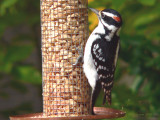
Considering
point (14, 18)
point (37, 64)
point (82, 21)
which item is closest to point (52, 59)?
point (82, 21)

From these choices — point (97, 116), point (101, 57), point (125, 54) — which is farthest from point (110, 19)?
point (125, 54)

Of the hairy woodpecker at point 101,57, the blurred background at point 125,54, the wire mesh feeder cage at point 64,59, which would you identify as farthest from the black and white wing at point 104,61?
the blurred background at point 125,54

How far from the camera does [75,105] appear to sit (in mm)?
5449

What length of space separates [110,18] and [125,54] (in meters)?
1.78

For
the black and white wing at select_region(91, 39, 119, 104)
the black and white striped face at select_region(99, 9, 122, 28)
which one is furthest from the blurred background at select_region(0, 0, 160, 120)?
the black and white wing at select_region(91, 39, 119, 104)

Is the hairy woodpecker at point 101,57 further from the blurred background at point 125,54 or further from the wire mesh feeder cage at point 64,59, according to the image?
the blurred background at point 125,54

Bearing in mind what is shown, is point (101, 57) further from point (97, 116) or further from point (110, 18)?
point (97, 116)

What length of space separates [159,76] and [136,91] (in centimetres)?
49

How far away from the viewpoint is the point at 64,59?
5.47 metres

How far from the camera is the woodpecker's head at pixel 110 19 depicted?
5238 millimetres

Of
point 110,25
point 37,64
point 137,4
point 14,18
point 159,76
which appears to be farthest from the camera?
point 37,64

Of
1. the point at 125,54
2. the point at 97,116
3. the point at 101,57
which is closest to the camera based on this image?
the point at 97,116

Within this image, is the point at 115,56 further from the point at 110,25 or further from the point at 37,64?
the point at 37,64

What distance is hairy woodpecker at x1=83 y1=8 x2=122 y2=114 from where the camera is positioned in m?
5.43
